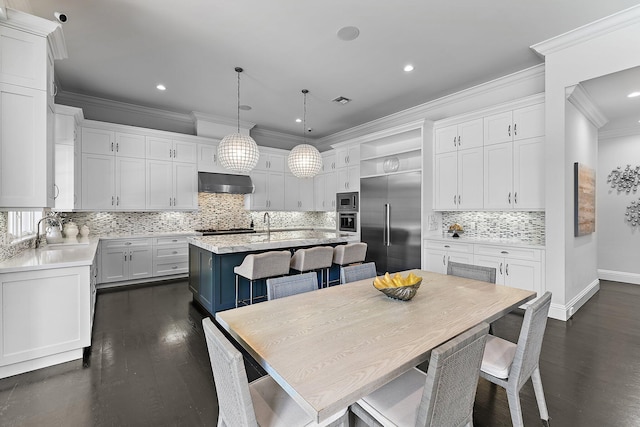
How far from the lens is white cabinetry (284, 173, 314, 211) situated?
23.2ft

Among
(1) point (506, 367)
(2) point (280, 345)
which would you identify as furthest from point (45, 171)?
(1) point (506, 367)

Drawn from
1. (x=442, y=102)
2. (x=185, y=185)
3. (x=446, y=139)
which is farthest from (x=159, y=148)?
(x=442, y=102)

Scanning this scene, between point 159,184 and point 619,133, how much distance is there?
839 centimetres

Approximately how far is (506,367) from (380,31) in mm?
3224

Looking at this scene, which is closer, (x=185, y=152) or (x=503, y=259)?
(x=503, y=259)

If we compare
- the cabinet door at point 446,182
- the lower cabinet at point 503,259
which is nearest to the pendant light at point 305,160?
the cabinet door at point 446,182

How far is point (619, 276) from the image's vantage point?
5.25 m

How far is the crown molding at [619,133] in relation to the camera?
511 centimetres

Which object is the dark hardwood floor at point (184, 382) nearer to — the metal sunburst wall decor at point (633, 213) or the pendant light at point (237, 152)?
the pendant light at point (237, 152)

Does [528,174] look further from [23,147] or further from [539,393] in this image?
[23,147]

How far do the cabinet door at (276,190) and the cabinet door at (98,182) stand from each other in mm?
2979

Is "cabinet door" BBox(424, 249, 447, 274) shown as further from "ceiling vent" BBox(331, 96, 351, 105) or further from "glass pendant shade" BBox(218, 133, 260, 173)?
"glass pendant shade" BBox(218, 133, 260, 173)

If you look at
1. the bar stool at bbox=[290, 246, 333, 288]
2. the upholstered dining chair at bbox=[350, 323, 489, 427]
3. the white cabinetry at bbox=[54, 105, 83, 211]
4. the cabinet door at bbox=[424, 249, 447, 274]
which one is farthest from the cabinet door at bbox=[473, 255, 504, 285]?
the white cabinetry at bbox=[54, 105, 83, 211]

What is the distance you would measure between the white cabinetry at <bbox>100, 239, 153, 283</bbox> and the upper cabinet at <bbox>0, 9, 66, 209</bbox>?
8.61ft
